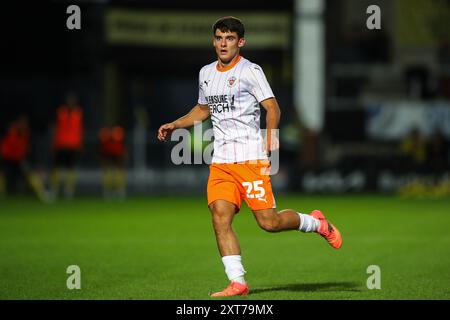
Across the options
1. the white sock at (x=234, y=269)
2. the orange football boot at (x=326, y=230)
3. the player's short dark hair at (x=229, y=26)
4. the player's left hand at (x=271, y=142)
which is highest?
the player's short dark hair at (x=229, y=26)

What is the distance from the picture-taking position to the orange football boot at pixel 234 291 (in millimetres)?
8438

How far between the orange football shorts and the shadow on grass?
2.58 feet

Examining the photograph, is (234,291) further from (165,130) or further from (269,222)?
(165,130)

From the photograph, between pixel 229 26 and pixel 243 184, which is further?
pixel 243 184

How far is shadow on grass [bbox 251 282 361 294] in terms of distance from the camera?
355 inches

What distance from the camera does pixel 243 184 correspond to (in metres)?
8.76

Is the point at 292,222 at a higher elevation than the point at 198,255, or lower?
higher

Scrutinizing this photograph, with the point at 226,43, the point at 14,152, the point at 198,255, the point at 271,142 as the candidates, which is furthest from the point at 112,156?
the point at 271,142

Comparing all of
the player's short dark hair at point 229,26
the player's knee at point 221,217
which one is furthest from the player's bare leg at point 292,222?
the player's short dark hair at point 229,26

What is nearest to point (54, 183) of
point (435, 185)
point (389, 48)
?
point (435, 185)

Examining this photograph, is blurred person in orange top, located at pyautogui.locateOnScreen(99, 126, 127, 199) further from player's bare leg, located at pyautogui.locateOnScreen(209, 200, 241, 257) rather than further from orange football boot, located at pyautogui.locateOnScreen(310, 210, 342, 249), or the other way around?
player's bare leg, located at pyautogui.locateOnScreen(209, 200, 241, 257)

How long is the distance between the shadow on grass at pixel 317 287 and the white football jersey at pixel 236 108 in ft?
3.88

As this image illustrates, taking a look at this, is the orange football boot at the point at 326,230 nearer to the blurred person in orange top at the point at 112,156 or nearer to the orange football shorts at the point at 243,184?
the orange football shorts at the point at 243,184

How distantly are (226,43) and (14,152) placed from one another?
1809 centimetres
